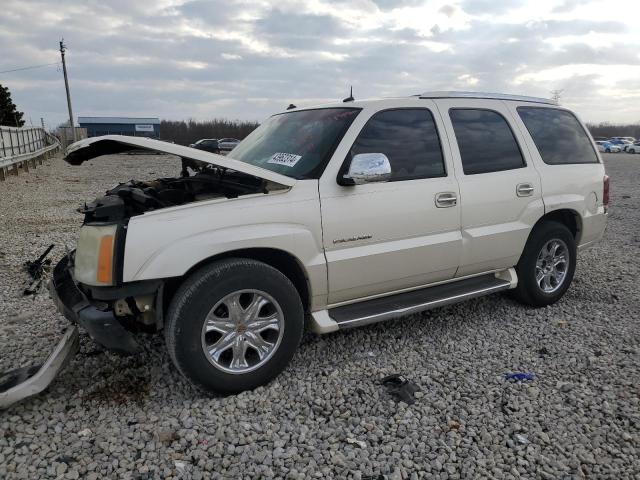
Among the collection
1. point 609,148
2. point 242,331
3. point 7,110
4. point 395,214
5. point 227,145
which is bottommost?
point 242,331

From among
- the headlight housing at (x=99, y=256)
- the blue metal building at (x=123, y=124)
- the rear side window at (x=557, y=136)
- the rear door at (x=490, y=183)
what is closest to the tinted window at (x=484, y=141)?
the rear door at (x=490, y=183)

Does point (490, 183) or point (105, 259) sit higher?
point (490, 183)

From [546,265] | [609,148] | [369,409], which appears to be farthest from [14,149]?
[609,148]

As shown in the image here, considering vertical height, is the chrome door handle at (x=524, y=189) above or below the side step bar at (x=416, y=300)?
above

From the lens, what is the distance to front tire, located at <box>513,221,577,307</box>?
4.46 metres

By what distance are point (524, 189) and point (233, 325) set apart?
275cm

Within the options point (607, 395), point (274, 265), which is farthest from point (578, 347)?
point (274, 265)

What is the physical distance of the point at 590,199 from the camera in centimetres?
477

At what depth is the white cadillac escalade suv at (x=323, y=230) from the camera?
9.52ft

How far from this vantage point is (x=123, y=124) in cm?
6756

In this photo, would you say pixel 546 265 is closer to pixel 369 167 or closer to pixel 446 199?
pixel 446 199

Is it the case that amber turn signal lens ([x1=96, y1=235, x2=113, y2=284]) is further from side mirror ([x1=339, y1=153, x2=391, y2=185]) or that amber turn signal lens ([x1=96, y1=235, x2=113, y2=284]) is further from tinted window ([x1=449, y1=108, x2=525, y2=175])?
tinted window ([x1=449, y1=108, x2=525, y2=175])

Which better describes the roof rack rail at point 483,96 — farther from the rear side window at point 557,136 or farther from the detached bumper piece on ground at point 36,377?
the detached bumper piece on ground at point 36,377

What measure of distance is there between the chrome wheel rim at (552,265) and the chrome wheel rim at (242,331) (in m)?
2.69
